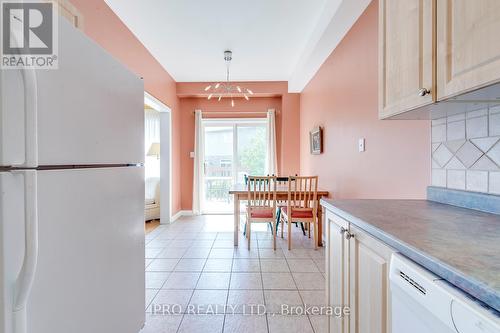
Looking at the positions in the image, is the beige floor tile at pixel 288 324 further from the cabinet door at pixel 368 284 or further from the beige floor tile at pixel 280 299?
the cabinet door at pixel 368 284

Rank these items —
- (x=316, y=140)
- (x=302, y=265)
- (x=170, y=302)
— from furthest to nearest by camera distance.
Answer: (x=316, y=140)
(x=302, y=265)
(x=170, y=302)

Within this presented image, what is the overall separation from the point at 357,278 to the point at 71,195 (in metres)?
1.23

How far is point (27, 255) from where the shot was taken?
0.72 metres

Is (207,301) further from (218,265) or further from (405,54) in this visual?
(405,54)

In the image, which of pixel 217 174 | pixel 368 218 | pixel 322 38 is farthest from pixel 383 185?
pixel 217 174

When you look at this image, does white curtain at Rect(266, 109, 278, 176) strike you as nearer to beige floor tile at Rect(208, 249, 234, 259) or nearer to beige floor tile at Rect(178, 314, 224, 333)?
beige floor tile at Rect(208, 249, 234, 259)

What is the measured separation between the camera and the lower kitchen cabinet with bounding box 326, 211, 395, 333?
85cm

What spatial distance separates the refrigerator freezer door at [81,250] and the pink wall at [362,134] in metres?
1.85

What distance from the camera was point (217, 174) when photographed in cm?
550

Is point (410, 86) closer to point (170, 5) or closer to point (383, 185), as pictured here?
point (383, 185)

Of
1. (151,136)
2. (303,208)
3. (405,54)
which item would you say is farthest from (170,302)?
(151,136)

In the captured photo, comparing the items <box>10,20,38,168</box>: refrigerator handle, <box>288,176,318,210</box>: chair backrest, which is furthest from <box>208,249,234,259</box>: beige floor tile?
<box>10,20,38,168</box>: refrigerator handle

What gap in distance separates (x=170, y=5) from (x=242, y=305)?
118 inches

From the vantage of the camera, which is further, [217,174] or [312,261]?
[217,174]
